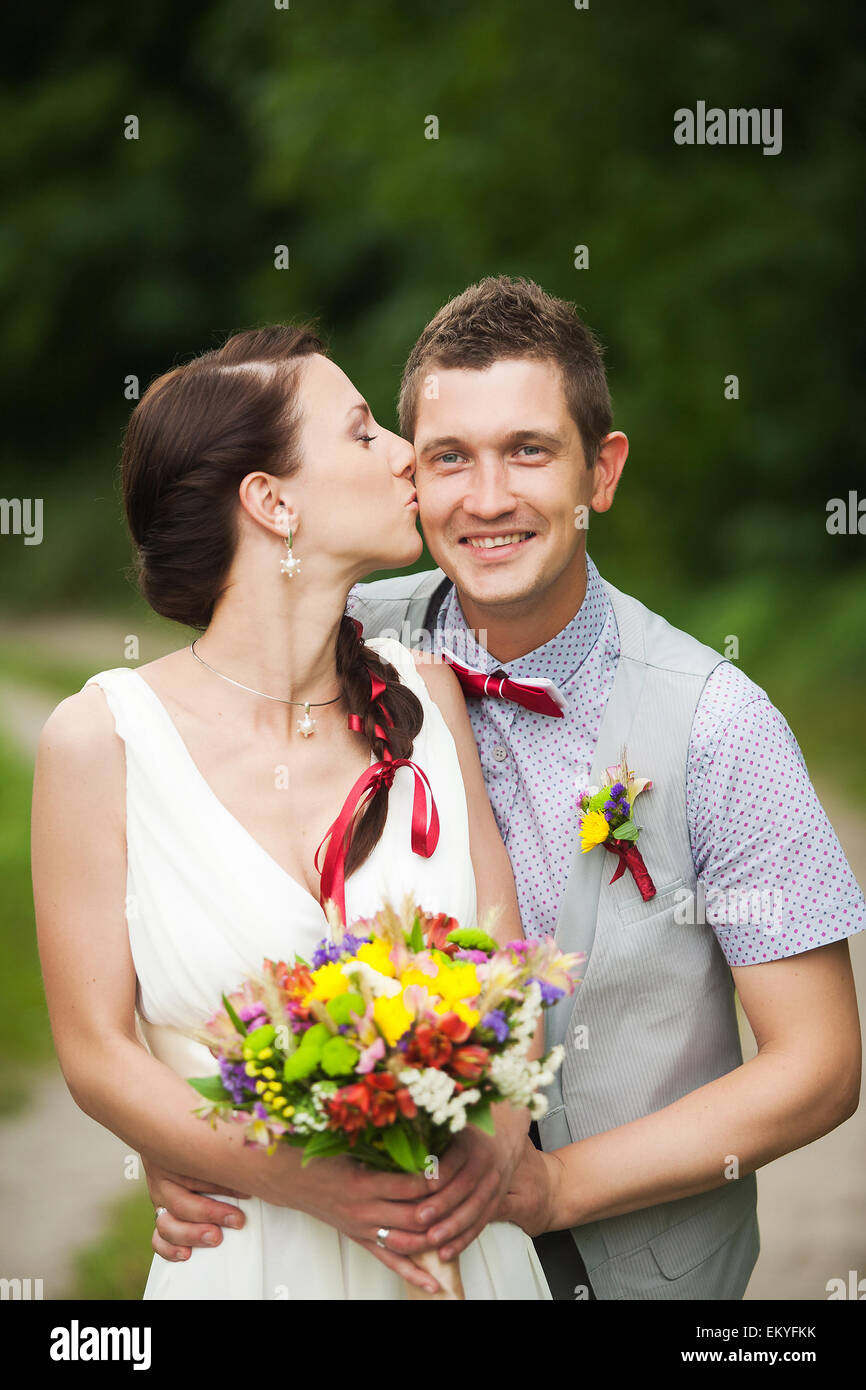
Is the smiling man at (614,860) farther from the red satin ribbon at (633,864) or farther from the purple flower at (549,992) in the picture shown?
the purple flower at (549,992)

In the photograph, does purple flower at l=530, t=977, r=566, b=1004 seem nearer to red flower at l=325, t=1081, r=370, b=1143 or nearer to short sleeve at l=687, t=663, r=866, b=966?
red flower at l=325, t=1081, r=370, b=1143

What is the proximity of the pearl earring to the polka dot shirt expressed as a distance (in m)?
0.57

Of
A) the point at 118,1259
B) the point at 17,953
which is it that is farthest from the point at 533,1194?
the point at 17,953

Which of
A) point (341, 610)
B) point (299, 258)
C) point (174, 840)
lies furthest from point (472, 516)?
point (299, 258)

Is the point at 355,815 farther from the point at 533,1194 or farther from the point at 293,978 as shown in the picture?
the point at 533,1194

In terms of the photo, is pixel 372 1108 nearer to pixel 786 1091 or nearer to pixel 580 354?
pixel 786 1091

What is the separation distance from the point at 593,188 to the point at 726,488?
223cm

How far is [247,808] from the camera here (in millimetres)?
2732

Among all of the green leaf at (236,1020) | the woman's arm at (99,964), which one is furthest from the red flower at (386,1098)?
the woman's arm at (99,964)

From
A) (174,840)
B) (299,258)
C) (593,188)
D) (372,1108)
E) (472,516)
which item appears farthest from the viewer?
(299,258)

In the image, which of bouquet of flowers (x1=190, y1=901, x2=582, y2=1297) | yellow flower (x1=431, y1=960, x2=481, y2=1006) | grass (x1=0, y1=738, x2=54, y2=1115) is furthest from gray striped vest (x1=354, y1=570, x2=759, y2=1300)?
grass (x1=0, y1=738, x2=54, y2=1115)

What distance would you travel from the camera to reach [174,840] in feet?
8.66

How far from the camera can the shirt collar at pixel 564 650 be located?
3.16 meters

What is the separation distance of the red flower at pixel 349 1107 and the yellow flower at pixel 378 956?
18 centimetres
